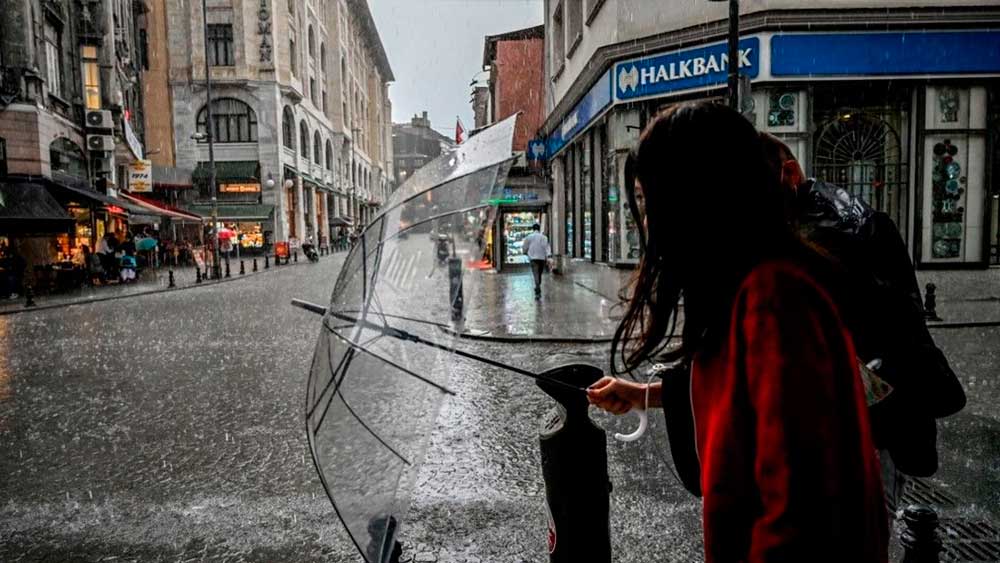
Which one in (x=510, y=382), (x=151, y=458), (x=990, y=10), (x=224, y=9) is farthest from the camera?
(x=224, y=9)

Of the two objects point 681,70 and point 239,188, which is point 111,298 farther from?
point 239,188

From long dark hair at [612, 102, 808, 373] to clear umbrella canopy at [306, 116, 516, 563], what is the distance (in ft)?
3.56

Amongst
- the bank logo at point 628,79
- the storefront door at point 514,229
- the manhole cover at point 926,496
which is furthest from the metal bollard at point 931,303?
the storefront door at point 514,229

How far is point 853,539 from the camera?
117cm

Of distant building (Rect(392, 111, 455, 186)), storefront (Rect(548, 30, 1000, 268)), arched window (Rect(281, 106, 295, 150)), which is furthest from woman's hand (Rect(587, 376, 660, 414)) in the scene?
distant building (Rect(392, 111, 455, 186))

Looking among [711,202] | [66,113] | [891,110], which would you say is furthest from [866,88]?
[66,113]

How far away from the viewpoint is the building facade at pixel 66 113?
800 inches

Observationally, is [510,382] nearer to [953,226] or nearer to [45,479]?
[45,479]

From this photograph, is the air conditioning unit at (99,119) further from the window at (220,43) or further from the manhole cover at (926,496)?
the manhole cover at (926,496)

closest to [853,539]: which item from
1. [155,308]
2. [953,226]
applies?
[155,308]

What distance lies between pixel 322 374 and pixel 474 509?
6.95 feet

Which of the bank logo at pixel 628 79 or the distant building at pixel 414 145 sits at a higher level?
the distant building at pixel 414 145

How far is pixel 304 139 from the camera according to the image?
55750mm

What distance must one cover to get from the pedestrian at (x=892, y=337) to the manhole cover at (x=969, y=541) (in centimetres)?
171
